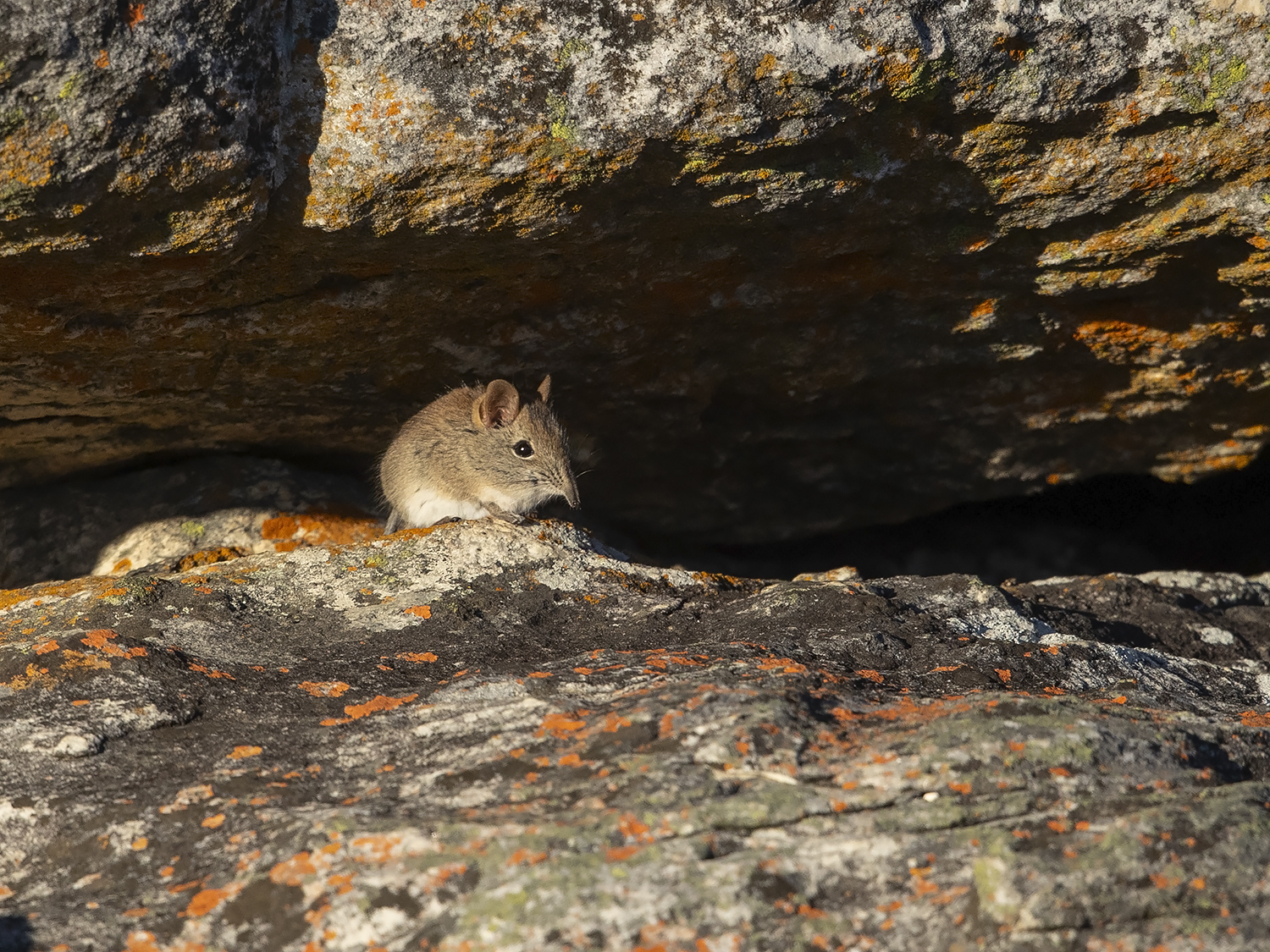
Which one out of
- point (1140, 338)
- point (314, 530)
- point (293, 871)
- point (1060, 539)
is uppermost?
point (1140, 338)

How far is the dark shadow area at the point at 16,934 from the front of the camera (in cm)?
279

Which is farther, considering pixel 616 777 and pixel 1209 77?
pixel 1209 77

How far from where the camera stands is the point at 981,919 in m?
2.65

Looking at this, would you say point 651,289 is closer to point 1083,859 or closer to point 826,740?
point 826,740

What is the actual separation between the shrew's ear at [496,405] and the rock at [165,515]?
125cm

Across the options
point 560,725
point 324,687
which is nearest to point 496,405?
point 324,687

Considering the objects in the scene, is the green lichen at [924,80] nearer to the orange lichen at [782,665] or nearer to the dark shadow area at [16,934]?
the orange lichen at [782,665]

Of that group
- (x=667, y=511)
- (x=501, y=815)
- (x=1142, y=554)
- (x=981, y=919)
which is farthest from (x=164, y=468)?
(x=1142, y=554)

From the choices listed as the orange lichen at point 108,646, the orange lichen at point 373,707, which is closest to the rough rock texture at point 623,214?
the orange lichen at point 108,646

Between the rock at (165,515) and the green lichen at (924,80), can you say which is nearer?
the green lichen at (924,80)

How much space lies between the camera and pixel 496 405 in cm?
654

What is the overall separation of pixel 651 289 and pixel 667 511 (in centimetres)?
282

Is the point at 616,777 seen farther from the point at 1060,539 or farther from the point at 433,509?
the point at 1060,539

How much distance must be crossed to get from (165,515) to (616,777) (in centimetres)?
493
